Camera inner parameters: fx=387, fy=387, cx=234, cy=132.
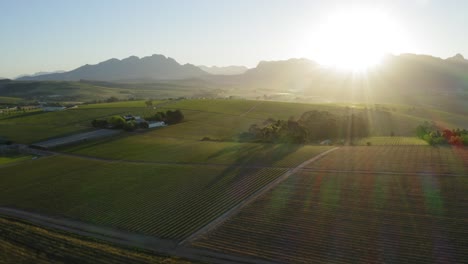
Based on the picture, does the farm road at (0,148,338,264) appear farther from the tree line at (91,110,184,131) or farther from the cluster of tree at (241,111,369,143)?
the tree line at (91,110,184,131)

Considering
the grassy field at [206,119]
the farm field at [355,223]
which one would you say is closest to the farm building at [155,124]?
the grassy field at [206,119]

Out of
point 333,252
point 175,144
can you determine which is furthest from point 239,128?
point 333,252

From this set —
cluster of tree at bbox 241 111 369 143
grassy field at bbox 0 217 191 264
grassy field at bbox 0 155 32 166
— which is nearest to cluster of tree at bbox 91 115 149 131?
grassy field at bbox 0 155 32 166

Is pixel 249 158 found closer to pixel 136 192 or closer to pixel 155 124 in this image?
pixel 136 192

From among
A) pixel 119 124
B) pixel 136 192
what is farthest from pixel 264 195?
pixel 119 124

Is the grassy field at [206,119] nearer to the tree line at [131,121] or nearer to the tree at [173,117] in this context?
the tree at [173,117]
